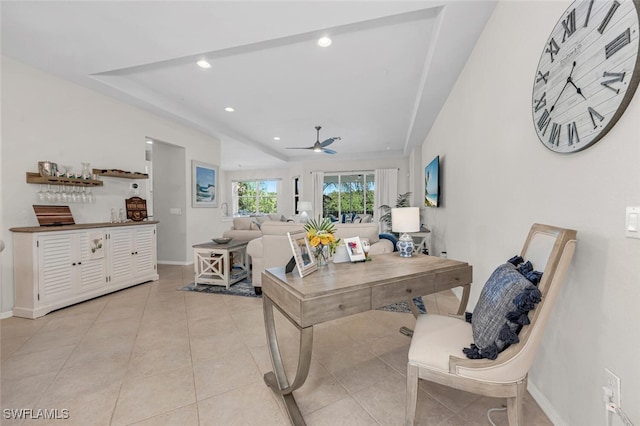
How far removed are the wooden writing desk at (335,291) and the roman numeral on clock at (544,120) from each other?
3.12 feet

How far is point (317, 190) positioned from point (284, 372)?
7296 millimetres

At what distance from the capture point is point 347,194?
8586 mm

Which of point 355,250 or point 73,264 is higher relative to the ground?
point 355,250

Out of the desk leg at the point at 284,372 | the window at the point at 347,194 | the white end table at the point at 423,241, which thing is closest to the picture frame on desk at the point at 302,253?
the desk leg at the point at 284,372

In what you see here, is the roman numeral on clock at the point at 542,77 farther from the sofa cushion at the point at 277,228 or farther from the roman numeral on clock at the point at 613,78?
the sofa cushion at the point at 277,228

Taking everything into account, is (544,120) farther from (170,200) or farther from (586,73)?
(170,200)

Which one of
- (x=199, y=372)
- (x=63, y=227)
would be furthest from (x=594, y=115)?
(x=63, y=227)

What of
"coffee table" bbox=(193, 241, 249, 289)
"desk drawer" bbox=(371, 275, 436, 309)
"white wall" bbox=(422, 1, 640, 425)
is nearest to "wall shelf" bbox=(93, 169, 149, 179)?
"coffee table" bbox=(193, 241, 249, 289)

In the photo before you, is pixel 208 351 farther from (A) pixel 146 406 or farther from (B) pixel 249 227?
(B) pixel 249 227

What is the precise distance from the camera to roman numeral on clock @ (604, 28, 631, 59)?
949mm

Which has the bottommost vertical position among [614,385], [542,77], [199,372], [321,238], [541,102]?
[199,372]

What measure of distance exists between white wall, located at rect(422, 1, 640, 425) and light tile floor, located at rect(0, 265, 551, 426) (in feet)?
1.48

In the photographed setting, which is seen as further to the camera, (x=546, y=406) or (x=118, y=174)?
(x=118, y=174)

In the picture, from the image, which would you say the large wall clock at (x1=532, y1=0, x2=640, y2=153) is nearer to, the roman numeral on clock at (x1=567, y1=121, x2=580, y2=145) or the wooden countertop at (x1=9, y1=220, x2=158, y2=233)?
the roman numeral on clock at (x1=567, y1=121, x2=580, y2=145)
